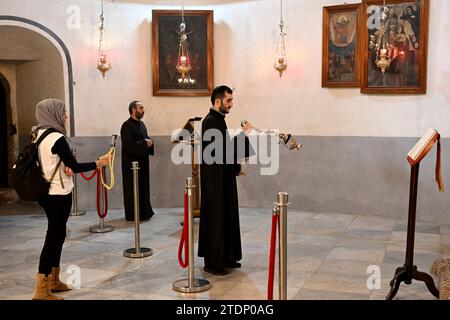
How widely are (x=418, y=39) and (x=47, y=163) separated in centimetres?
620

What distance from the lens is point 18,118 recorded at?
10.9 m

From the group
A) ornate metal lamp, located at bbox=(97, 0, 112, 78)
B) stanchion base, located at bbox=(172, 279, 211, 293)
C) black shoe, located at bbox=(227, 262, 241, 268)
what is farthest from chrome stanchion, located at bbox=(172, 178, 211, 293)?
ornate metal lamp, located at bbox=(97, 0, 112, 78)

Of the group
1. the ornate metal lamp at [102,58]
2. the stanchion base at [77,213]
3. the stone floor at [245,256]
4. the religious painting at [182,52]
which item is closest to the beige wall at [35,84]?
the ornate metal lamp at [102,58]

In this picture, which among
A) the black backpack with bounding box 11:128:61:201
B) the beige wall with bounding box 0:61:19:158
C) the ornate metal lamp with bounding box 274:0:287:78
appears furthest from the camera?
the beige wall with bounding box 0:61:19:158

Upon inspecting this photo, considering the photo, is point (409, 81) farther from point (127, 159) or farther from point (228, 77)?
point (127, 159)

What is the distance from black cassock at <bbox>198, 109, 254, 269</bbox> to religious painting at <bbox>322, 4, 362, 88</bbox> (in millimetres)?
3987

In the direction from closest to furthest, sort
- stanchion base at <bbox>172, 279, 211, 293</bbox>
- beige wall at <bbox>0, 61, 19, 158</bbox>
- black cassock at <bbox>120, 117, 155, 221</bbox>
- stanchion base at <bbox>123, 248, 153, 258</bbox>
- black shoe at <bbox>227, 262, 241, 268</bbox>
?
1. stanchion base at <bbox>172, 279, 211, 293</bbox>
2. black shoe at <bbox>227, 262, 241, 268</bbox>
3. stanchion base at <bbox>123, 248, 153, 258</bbox>
4. black cassock at <bbox>120, 117, 155, 221</bbox>
5. beige wall at <bbox>0, 61, 19, 158</bbox>

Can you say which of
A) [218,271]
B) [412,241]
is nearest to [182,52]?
[218,271]

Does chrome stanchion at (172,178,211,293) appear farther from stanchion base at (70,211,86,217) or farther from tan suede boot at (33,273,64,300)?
stanchion base at (70,211,86,217)

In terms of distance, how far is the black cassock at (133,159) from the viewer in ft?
28.3

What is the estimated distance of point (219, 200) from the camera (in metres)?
5.63

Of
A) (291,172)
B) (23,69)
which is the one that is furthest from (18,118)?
(291,172)

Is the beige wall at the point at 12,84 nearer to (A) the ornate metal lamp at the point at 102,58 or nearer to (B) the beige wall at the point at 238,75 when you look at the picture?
(B) the beige wall at the point at 238,75

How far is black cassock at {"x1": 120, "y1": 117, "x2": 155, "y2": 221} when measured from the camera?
863 cm
